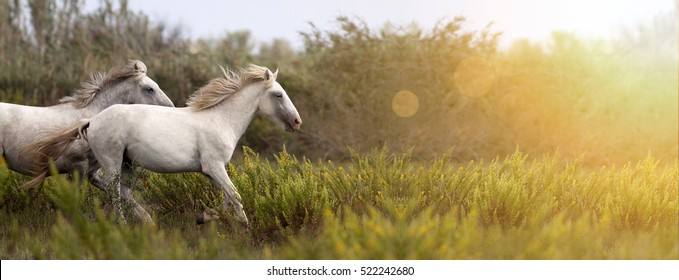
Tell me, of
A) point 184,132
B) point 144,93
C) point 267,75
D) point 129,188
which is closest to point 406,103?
point 144,93

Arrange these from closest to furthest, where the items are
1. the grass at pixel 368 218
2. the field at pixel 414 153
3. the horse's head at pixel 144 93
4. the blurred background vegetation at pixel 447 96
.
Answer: the grass at pixel 368 218 → the field at pixel 414 153 → the horse's head at pixel 144 93 → the blurred background vegetation at pixel 447 96

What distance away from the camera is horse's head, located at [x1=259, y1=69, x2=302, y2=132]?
628cm

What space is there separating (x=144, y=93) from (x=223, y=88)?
0.99 m

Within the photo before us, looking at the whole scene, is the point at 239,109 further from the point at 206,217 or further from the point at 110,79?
the point at 110,79

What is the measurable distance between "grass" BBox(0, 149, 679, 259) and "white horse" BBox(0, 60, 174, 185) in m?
0.30

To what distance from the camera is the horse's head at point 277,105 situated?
6.28 metres

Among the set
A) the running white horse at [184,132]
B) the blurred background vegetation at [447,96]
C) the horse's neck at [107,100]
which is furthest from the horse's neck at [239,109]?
the blurred background vegetation at [447,96]

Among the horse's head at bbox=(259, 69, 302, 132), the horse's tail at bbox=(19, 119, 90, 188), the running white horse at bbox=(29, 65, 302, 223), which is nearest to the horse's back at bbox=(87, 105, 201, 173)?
the running white horse at bbox=(29, 65, 302, 223)

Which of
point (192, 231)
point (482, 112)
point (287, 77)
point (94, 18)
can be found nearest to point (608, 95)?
point (482, 112)

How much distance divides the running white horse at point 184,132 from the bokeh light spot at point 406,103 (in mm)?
7941

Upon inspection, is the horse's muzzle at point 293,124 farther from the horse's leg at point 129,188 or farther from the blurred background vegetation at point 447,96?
the blurred background vegetation at point 447,96

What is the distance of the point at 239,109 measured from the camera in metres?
6.25

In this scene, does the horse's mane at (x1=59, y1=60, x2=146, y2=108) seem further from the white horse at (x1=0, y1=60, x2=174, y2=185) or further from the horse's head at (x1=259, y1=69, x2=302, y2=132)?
the horse's head at (x1=259, y1=69, x2=302, y2=132)
